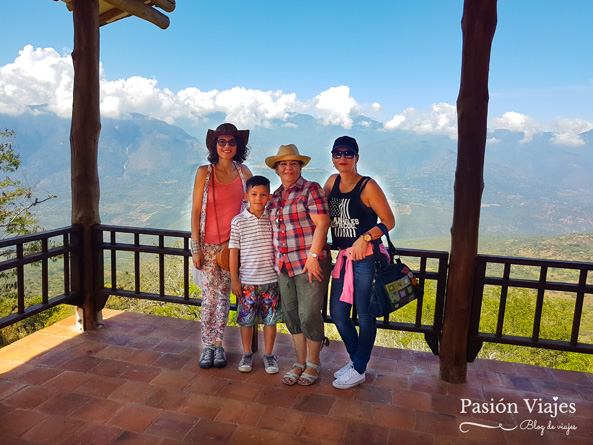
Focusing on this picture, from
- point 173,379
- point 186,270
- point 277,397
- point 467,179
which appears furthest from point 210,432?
point 467,179

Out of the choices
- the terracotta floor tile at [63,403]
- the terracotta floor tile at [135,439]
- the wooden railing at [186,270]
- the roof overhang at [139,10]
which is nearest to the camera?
the terracotta floor tile at [135,439]

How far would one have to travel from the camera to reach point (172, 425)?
2.29m

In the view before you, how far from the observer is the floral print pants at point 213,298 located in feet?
9.79

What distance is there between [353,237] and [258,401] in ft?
3.62

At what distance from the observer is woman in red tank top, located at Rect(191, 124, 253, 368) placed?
9.44 ft

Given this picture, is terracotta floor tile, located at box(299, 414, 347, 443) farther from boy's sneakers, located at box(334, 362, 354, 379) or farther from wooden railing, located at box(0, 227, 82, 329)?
wooden railing, located at box(0, 227, 82, 329)

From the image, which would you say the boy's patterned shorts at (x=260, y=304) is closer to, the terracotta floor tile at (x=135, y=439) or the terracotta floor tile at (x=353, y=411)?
the terracotta floor tile at (x=353, y=411)

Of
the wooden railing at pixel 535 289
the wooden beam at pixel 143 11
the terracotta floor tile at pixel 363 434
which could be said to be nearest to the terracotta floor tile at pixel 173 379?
the terracotta floor tile at pixel 363 434

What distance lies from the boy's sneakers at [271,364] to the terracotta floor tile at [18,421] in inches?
50.8

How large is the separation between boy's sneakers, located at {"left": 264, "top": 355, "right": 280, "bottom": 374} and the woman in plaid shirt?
0.50 feet

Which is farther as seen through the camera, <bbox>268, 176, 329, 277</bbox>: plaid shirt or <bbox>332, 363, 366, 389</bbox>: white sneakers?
<bbox>332, 363, 366, 389</bbox>: white sneakers

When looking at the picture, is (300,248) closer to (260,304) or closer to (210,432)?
(260,304)

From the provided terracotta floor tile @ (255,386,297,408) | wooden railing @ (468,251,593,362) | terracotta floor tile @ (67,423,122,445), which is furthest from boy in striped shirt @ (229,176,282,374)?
wooden railing @ (468,251,593,362)

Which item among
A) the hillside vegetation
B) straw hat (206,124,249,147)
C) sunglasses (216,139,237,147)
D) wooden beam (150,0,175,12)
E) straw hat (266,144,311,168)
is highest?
wooden beam (150,0,175,12)
